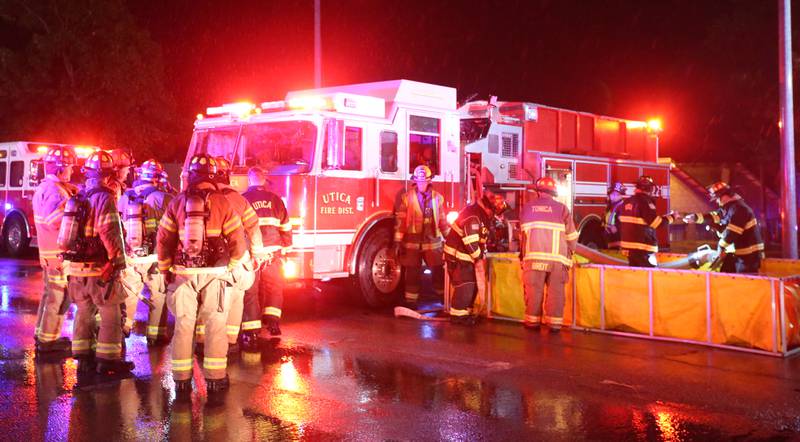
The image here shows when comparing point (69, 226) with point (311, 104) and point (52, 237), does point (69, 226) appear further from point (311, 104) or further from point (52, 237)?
point (311, 104)

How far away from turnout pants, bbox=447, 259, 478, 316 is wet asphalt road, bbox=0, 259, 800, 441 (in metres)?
0.73

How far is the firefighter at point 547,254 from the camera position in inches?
359

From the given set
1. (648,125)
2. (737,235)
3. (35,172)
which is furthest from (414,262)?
(35,172)

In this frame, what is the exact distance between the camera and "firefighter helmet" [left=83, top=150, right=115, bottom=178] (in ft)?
23.5

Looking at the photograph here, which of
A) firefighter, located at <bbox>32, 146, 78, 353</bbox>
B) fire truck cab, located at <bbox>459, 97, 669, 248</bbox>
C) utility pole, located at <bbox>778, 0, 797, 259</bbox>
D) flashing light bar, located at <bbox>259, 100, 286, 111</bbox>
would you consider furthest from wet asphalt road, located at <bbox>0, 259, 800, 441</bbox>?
utility pole, located at <bbox>778, 0, 797, 259</bbox>

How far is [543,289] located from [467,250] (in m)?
1.04

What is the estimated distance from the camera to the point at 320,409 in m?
6.00

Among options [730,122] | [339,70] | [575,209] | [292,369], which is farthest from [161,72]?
[292,369]

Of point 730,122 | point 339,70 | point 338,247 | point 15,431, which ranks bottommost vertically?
point 15,431

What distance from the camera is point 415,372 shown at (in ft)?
23.9

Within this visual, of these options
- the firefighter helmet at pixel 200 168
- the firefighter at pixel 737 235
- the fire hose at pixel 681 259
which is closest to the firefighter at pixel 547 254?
the fire hose at pixel 681 259

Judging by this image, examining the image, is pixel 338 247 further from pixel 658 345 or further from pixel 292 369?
pixel 658 345

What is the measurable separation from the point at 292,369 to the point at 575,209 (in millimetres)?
8441

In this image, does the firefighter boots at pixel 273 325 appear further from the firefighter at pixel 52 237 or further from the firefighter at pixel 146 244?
the firefighter at pixel 52 237
